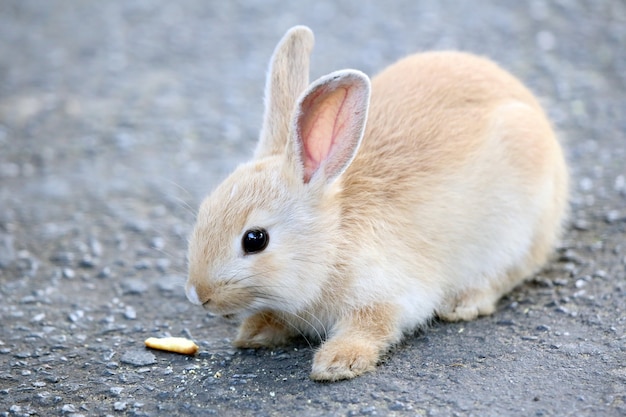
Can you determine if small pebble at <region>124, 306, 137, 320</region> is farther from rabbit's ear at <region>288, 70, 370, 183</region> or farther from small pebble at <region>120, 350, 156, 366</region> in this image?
rabbit's ear at <region>288, 70, 370, 183</region>

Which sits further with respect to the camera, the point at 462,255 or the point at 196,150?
the point at 196,150

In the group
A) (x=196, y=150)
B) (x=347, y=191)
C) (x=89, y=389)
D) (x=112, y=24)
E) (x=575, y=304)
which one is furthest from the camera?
(x=112, y=24)

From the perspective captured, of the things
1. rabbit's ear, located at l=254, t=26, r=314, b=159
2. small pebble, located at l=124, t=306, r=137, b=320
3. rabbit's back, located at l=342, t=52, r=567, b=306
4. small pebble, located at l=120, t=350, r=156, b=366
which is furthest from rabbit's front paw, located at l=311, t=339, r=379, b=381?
small pebble, located at l=124, t=306, r=137, b=320

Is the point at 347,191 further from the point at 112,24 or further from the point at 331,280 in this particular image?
the point at 112,24

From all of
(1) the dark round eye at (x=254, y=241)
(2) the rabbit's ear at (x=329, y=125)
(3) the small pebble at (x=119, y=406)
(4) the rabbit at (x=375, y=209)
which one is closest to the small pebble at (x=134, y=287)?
(4) the rabbit at (x=375, y=209)

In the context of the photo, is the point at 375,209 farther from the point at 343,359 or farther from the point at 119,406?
the point at 119,406

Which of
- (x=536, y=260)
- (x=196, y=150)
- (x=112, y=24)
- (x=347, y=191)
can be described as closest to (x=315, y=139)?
(x=347, y=191)

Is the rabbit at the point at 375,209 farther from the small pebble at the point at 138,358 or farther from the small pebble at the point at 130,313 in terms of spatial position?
the small pebble at the point at 130,313
